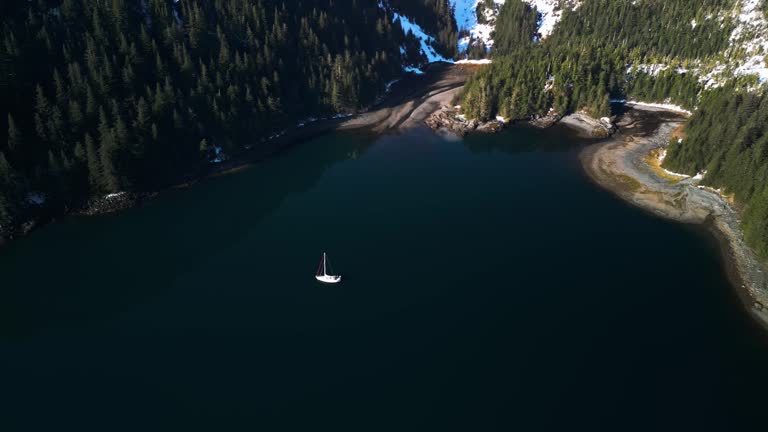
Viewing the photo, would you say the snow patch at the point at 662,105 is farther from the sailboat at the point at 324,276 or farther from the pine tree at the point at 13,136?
the pine tree at the point at 13,136

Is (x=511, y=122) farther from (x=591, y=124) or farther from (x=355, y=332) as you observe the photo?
(x=355, y=332)

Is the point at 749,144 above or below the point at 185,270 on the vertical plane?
above

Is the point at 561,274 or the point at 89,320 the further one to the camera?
the point at 561,274

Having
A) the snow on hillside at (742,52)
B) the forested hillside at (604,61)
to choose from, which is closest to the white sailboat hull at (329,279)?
the forested hillside at (604,61)

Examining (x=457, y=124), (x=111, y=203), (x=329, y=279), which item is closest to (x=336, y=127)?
(x=457, y=124)

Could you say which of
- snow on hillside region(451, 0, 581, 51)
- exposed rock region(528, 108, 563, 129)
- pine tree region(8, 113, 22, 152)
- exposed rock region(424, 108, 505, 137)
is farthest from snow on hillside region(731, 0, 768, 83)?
pine tree region(8, 113, 22, 152)

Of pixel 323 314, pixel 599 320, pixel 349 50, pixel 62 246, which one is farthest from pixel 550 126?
pixel 62 246

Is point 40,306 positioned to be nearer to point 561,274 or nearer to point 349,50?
point 561,274
